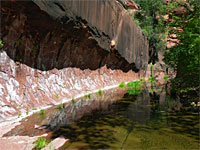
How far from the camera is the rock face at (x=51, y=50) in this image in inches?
278

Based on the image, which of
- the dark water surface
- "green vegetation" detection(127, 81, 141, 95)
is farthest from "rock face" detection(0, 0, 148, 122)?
the dark water surface

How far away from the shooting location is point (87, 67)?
1451 cm

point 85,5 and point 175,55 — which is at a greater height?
point 85,5

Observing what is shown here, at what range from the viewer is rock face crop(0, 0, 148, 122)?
706cm

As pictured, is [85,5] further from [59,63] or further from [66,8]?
[59,63]

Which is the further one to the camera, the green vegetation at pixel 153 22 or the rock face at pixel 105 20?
the green vegetation at pixel 153 22

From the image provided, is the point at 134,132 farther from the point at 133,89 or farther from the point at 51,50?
the point at 133,89

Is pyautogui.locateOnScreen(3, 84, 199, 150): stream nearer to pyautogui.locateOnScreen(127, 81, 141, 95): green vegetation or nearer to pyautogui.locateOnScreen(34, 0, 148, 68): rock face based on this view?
pyautogui.locateOnScreen(34, 0, 148, 68): rock face

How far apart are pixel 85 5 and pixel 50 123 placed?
7907mm

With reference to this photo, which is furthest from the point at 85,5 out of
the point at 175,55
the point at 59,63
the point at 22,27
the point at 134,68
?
the point at 134,68

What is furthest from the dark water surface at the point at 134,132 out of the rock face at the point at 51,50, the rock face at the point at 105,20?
the rock face at the point at 105,20

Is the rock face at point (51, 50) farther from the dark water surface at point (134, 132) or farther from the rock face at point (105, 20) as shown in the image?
the dark water surface at point (134, 132)

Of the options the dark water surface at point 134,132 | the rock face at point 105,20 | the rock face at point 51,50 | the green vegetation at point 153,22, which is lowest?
the dark water surface at point 134,132

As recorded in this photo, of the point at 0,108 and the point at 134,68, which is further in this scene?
the point at 134,68
